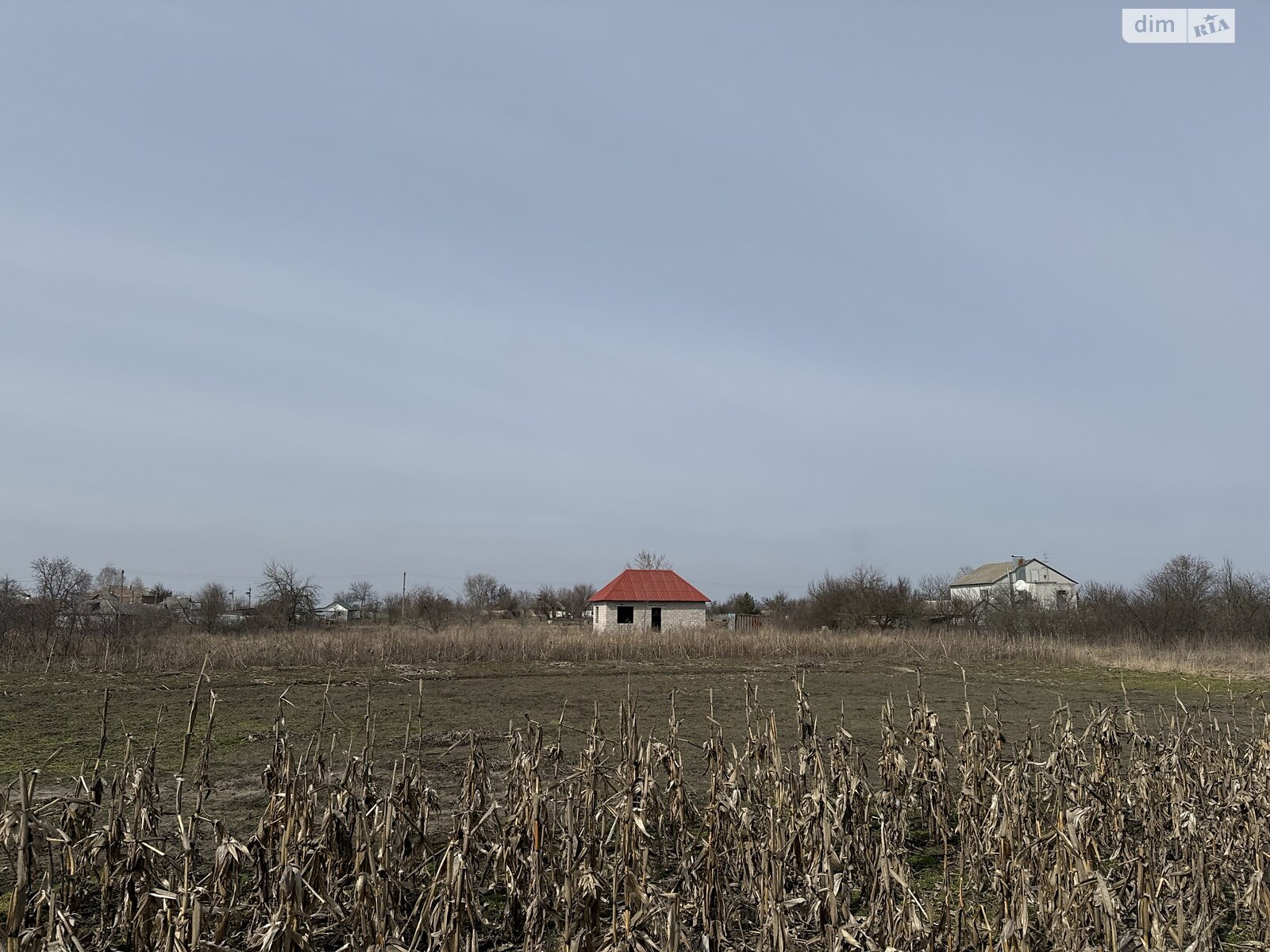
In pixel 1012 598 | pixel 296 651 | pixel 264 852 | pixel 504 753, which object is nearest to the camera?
pixel 264 852

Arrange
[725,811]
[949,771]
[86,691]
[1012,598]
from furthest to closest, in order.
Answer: [1012,598] → [86,691] → [949,771] → [725,811]

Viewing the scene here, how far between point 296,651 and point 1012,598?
38.6 m

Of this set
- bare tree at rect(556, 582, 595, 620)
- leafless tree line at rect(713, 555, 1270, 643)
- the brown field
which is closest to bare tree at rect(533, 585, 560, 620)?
bare tree at rect(556, 582, 595, 620)

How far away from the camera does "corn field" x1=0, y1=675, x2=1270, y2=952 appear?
14.4ft

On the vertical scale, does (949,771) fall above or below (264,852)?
below

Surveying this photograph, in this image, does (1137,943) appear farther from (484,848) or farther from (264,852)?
(264,852)

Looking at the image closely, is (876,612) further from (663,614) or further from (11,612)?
(11,612)

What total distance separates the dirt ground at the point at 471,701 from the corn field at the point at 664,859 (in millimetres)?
1448

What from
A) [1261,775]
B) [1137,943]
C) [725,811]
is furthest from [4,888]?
[1261,775]

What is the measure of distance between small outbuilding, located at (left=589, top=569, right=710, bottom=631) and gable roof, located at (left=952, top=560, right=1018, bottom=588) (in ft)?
154

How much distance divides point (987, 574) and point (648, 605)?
176 feet

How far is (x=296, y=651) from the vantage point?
27.6m

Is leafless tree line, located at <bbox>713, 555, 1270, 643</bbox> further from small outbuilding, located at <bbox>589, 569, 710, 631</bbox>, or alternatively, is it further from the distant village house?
the distant village house

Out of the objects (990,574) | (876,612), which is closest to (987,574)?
(990,574)
